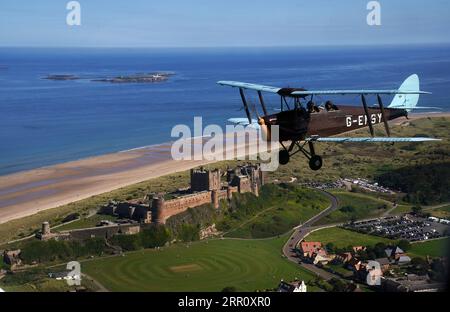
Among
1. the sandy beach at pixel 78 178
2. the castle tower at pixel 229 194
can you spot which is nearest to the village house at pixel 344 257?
the castle tower at pixel 229 194

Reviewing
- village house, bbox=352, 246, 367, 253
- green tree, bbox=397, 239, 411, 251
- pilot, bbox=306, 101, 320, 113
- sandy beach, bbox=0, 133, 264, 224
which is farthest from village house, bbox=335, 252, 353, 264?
sandy beach, bbox=0, 133, 264, 224

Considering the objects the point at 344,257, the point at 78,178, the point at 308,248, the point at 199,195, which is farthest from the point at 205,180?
the point at 344,257

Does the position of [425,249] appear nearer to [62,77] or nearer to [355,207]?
[355,207]

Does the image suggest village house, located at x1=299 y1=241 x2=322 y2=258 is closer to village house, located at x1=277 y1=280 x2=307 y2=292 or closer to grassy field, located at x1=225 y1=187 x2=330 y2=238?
grassy field, located at x1=225 y1=187 x2=330 y2=238

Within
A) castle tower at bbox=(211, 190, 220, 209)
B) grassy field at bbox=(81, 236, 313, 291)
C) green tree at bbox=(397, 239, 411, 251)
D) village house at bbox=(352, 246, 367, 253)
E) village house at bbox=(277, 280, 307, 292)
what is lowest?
grassy field at bbox=(81, 236, 313, 291)

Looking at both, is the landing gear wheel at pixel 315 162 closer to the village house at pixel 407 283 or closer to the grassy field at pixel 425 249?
the village house at pixel 407 283

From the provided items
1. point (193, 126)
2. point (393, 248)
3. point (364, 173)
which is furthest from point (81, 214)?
point (193, 126)

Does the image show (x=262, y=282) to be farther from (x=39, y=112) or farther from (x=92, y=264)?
(x=39, y=112)

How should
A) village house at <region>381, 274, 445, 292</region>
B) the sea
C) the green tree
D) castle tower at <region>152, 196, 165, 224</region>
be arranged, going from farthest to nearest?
the sea → castle tower at <region>152, 196, 165, 224</region> → the green tree → village house at <region>381, 274, 445, 292</region>
